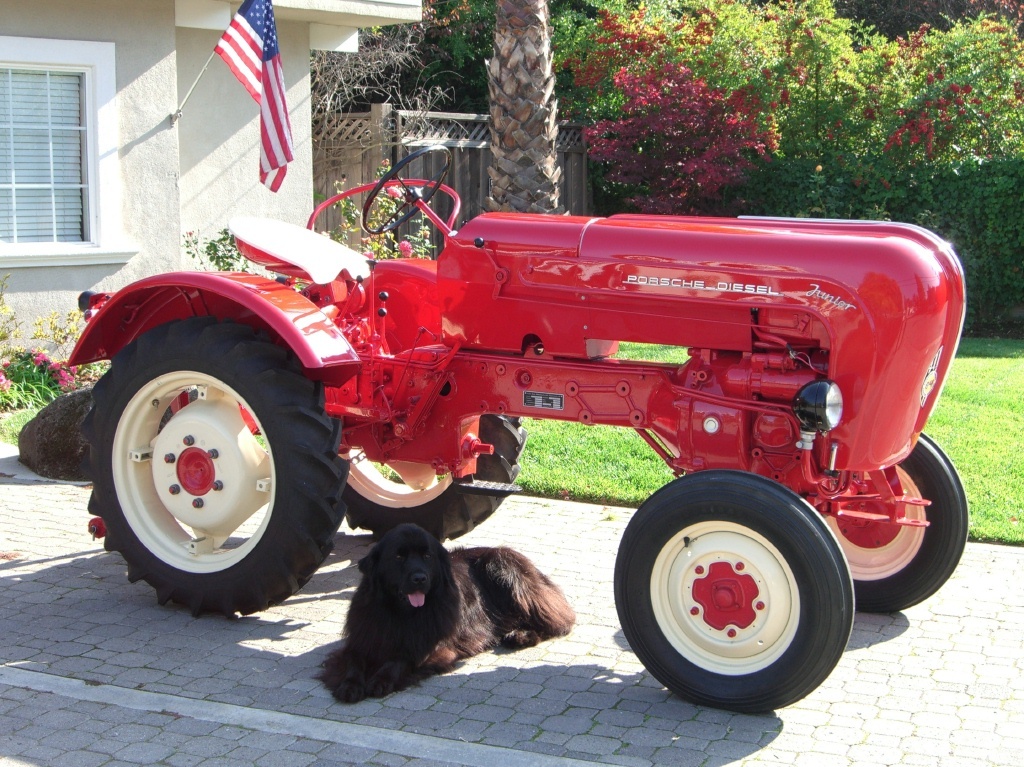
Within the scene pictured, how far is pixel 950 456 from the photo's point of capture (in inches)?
314

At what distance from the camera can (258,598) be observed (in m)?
4.95

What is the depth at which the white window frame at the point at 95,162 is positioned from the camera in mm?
9492

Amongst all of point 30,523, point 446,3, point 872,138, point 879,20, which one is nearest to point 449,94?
point 446,3

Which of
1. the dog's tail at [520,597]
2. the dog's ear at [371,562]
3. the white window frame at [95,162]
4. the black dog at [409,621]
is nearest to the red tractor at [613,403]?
the dog's ear at [371,562]

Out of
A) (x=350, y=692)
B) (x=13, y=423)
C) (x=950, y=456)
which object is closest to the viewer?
(x=350, y=692)

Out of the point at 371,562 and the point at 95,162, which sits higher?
the point at 95,162

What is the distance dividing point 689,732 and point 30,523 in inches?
157

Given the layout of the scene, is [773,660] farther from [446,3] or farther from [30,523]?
[446,3]

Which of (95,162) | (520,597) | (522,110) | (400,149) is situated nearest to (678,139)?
(522,110)

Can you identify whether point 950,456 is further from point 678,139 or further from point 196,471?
point 678,139

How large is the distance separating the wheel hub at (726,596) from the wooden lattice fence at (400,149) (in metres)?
9.96

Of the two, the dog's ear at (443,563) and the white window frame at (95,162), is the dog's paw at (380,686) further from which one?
the white window frame at (95,162)

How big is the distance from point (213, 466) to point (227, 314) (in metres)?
0.71

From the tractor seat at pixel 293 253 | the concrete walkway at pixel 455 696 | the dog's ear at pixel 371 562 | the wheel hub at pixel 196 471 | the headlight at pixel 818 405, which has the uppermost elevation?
the tractor seat at pixel 293 253
